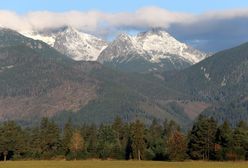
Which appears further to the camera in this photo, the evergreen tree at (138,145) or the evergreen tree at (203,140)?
the evergreen tree at (138,145)

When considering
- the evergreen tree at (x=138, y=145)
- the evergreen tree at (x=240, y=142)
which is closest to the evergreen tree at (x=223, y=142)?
the evergreen tree at (x=240, y=142)

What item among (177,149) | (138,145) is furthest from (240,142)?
(138,145)

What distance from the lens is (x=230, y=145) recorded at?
584ft

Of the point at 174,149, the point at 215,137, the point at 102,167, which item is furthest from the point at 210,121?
the point at 102,167

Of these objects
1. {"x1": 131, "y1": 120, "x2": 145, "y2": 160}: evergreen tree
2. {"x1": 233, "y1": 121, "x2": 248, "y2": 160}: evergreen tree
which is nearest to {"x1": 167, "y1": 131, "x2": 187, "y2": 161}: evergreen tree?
{"x1": 233, "y1": 121, "x2": 248, "y2": 160}: evergreen tree

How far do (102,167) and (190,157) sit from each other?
56.4 meters

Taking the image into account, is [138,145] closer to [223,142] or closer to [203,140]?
[203,140]

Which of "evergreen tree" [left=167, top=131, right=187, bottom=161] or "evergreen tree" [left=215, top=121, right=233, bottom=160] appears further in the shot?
"evergreen tree" [left=167, top=131, right=187, bottom=161]

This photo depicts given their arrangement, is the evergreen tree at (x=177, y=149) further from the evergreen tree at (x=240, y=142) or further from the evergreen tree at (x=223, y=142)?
the evergreen tree at (x=240, y=142)

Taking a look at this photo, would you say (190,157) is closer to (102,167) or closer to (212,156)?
(212,156)

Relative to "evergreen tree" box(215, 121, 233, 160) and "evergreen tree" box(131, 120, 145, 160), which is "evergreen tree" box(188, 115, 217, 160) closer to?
"evergreen tree" box(215, 121, 233, 160)

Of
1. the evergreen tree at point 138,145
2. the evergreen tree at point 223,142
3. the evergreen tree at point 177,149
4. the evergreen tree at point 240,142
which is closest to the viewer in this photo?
the evergreen tree at point 240,142

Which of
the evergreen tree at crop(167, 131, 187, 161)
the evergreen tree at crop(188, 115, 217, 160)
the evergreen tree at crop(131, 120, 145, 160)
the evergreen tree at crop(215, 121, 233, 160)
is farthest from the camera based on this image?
the evergreen tree at crop(131, 120, 145, 160)

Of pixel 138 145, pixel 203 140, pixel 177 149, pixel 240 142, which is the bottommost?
pixel 177 149
